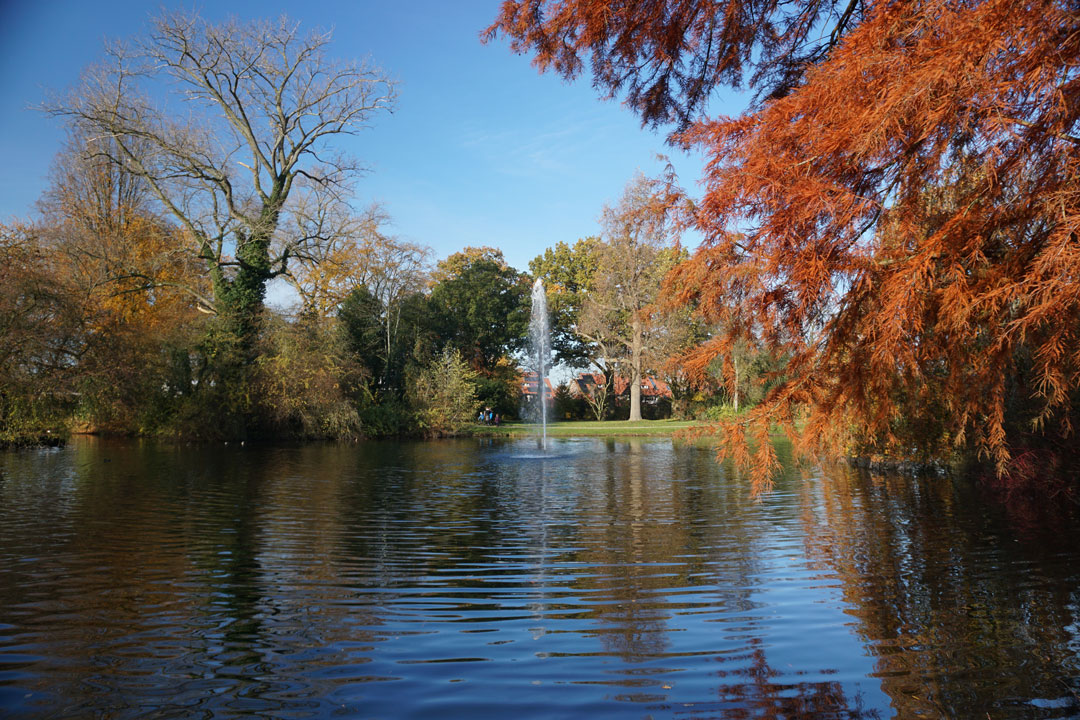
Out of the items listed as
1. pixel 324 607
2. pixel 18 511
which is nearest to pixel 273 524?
pixel 18 511

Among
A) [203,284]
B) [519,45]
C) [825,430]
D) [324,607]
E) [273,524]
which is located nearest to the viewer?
[324,607]

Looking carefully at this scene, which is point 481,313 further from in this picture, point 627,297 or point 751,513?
point 751,513

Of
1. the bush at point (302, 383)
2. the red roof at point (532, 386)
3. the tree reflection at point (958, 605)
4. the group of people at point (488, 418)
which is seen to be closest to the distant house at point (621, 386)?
the red roof at point (532, 386)

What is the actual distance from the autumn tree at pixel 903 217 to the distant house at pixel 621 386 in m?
39.5

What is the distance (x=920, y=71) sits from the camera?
400 cm

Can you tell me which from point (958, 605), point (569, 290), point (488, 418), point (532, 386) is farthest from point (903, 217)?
point (532, 386)

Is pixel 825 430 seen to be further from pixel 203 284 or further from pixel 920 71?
pixel 203 284

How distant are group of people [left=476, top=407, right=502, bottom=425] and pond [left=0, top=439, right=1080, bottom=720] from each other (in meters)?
32.6

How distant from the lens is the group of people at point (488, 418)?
43.2 meters

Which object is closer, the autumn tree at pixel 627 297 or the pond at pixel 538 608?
the pond at pixel 538 608

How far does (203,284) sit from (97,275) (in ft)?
23.6

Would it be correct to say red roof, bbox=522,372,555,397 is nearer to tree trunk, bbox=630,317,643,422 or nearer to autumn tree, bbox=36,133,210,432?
tree trunk, bbox=630,317,643,422

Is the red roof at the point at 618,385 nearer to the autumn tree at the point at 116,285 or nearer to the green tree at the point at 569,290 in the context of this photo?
the green tree at the point at 569,290

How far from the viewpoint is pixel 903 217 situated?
4844 mm
